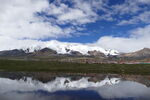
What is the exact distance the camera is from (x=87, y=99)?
42438 mm

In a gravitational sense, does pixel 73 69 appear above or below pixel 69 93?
above

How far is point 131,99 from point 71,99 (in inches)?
426

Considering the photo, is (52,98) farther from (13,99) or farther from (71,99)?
(13,99)

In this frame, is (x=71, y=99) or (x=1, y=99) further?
(x=71, y=99)

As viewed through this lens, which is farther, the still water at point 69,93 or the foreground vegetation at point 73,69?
the foreground vegetation at point 73,69

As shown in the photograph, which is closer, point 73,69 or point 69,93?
point 69,93

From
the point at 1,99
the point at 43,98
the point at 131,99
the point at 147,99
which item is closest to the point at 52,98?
the point at 43,98

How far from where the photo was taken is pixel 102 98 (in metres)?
44.3

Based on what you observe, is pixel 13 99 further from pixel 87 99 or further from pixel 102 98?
pixel 102 98

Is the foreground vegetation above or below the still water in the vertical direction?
above

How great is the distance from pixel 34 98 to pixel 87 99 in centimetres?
926

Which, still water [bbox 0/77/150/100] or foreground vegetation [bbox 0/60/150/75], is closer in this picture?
still water [bbox 0/77/150/100]

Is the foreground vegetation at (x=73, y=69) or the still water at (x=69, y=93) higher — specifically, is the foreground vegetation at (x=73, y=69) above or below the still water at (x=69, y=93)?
above

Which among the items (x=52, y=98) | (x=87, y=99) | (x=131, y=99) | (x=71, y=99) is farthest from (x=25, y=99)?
(x=131, y=99)
